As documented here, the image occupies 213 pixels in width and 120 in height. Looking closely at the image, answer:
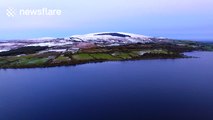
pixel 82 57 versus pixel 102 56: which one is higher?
pixel 102 56

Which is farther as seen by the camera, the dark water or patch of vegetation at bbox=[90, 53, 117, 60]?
patch of vegetation at bbox=[90, 53, 117, 60]

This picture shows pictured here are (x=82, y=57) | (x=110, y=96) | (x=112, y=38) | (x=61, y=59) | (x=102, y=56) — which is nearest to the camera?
(x=110, y=96)

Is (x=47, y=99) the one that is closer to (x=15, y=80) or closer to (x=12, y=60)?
(x=15, y=80)

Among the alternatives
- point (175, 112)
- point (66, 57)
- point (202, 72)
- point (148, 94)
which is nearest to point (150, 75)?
point (202, 72)

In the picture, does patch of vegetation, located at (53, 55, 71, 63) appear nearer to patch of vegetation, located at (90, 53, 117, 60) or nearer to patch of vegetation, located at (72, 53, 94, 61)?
patch of vegetation, located at (72, 53, 94, 61)

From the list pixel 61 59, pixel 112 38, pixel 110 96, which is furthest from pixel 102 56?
pixel 112 38

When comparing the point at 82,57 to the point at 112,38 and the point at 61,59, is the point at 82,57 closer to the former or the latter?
the point at 61,59

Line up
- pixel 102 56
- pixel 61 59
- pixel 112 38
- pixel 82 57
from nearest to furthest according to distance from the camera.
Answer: pixel 61 59 → pixel 82 57 → pixel 102 56 → pixel 112 38

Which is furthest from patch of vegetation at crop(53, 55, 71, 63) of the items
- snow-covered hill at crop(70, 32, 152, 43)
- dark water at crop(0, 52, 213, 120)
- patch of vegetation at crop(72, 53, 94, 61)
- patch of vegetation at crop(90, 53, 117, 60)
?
snow-covered hill at crop(70, 32, 152, 43)

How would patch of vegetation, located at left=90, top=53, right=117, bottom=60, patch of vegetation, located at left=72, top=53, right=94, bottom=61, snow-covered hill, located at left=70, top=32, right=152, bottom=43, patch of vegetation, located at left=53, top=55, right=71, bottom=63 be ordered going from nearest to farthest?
patch of vegetation, located at left=53, top=55, right=71, bottom=63, patch of vegetation, located at left=72, top=53, right=94, bottom=61, patch of vegetation, located at left=90, top=53, right=117, bottom=60, snow-covered hill, located at left=70, top=32, right=152, bottom=43

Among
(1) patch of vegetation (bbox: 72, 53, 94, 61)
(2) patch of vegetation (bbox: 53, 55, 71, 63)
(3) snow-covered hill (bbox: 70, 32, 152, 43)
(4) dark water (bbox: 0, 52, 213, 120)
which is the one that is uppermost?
(4) dark water (bbox: 0, 52, 213, 120)
